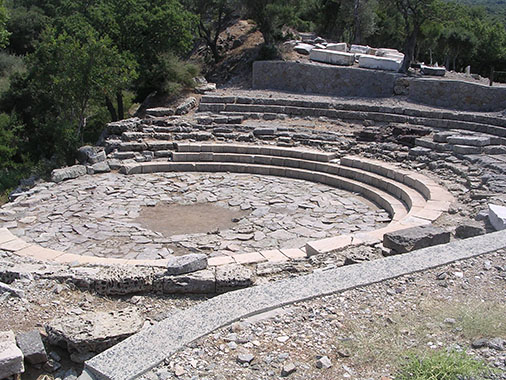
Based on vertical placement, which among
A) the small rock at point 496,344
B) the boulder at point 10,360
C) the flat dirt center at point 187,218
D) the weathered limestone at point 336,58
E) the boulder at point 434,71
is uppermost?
the weathered limestone at point 336,58

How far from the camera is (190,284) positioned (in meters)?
5.82

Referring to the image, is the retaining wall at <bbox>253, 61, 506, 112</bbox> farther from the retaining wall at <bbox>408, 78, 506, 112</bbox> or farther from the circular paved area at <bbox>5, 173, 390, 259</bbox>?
the circular paved area at <bbox>5, 173, 390, 259</bbox>

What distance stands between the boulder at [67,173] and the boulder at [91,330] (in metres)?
7.10

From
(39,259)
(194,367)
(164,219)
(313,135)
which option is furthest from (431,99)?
(194,367)

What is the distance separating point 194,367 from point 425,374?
1.64 meters

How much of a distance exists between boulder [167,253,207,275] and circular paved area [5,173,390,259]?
1.63 m

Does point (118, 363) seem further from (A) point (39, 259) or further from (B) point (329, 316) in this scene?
(A) point (39, 259)

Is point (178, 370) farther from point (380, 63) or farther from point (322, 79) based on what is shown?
point (380, 63)

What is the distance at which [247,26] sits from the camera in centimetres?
2317

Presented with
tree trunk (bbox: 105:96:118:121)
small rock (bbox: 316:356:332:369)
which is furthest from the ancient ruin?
tree trunk (bbox: 105:96:118:121)

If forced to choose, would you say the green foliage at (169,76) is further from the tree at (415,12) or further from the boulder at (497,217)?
the boulder at (497,217)

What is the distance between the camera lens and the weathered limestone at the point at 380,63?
17.9 meters

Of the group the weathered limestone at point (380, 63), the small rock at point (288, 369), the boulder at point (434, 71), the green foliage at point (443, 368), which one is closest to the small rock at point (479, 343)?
the green foliage at point (443, 368)

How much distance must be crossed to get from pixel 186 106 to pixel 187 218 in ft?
22.9
